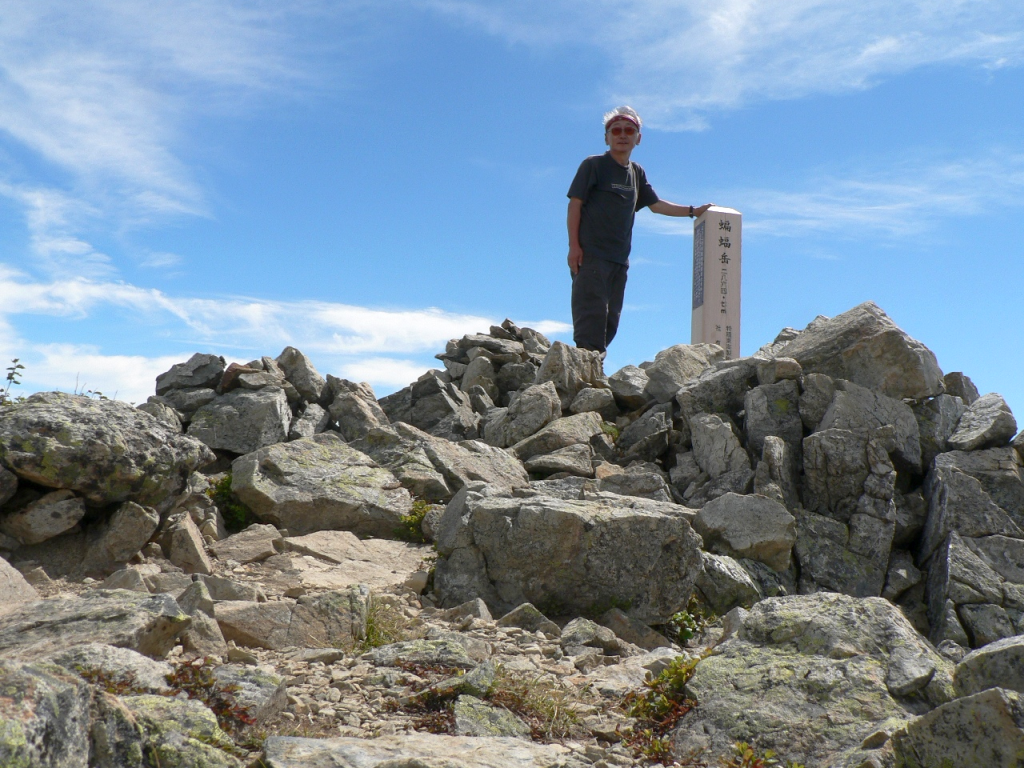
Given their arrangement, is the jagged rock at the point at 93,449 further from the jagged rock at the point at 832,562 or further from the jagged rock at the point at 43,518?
the jagged rock at the point at 832,562

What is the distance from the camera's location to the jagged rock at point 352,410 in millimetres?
16047

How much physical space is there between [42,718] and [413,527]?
800 centimetres

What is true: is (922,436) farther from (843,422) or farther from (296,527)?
(296,527)

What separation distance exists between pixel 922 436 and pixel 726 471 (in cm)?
339

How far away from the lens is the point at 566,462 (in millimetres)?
14102

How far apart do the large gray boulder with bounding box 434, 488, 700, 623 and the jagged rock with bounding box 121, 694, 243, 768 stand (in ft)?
14.8

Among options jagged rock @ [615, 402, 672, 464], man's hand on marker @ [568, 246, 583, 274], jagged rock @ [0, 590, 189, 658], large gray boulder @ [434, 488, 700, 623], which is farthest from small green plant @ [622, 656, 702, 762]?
man's hand on marker @ [568, 246, 583, 274]

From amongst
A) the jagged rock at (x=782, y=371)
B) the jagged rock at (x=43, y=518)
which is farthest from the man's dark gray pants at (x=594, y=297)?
the jagged rock at (x=43, y=518)

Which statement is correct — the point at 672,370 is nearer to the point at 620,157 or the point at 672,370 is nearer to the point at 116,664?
the point at 620,157

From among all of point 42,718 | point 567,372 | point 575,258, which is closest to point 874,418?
point 567,372

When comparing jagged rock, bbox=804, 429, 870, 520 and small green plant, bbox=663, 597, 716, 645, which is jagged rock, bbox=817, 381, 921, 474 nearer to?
jagged rock, bbox=804, 429, 870, 520

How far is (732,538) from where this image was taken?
1123 centimetres

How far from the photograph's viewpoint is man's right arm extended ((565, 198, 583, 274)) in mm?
19453

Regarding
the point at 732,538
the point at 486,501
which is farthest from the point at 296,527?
the point at 732,538
